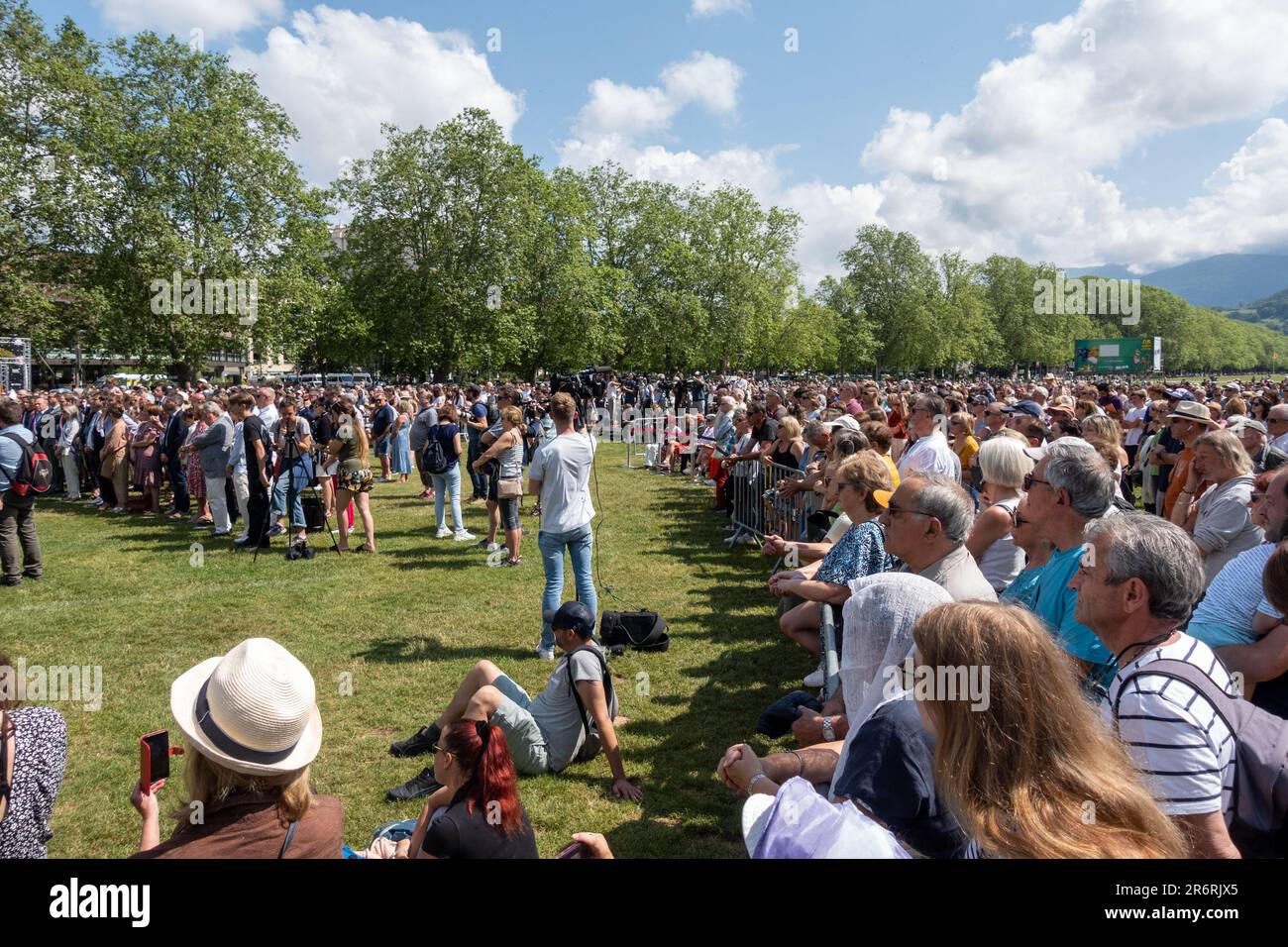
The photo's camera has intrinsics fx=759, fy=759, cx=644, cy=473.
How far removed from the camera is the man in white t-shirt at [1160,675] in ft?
6.28

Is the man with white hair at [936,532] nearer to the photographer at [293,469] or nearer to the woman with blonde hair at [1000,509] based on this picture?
the woman with blonde hair at [1000,509]

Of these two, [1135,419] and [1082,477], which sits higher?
[1135,419]

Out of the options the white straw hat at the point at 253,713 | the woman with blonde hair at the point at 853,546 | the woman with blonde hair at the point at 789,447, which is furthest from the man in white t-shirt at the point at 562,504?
the white straw hat at the point at 253,713

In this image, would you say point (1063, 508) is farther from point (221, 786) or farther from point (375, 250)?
point (375, 250)

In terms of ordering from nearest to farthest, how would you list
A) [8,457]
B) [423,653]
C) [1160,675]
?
[1160,675], [423,653], [8,457]

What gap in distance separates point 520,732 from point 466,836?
1.91m

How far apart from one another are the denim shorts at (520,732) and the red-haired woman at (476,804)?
5.56ft

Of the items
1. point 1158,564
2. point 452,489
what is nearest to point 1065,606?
point 1158,564

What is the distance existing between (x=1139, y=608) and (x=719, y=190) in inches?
2399

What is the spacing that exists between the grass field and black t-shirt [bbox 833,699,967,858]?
236 cm

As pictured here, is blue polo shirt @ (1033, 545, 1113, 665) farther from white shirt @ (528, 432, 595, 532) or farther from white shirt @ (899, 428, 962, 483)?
white shirt @ (528, 432, 595, 532)

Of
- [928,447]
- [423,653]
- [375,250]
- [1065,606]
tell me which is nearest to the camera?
[1065,606]

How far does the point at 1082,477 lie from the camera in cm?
341
